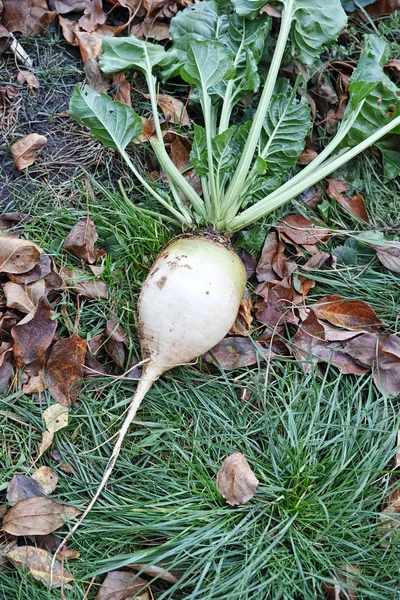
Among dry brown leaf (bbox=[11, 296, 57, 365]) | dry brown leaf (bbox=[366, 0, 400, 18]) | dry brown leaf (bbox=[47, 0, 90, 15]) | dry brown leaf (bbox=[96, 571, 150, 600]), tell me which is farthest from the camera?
dry brown leaf (bbox=[366, 0, 400, 18])

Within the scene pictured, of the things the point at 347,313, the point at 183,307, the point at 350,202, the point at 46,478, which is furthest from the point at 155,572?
the point at 350,202

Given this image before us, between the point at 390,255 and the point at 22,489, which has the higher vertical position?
the point at 390,255

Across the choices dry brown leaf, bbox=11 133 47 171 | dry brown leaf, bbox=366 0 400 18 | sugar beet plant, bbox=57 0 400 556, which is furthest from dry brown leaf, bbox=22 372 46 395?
dry brown leaf, bbox=366 0 400 18

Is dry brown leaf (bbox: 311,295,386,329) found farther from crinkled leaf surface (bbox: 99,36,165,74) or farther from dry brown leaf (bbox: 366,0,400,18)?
dry brown leaf (bbox: 366,0,400,18)

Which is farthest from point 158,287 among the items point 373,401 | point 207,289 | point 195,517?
point 373,401

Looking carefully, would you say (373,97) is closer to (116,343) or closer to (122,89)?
(122,89)

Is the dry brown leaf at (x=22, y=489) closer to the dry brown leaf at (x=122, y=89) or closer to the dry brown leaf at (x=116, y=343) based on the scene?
the dry brown leaf at (x=116, y=343)

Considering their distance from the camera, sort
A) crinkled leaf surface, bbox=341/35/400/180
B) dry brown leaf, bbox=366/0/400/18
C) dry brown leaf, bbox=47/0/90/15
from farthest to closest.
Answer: dry brown leaf, bbox=366/0/400/18 → dry brown leaf, bbox=47/0/90/15 → crinkled leaf surface, bbox=341/35/400/180

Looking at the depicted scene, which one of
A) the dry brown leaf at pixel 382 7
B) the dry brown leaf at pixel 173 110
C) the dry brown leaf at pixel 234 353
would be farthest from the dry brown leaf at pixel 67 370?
the dry brown leaf at pixel 382 7
